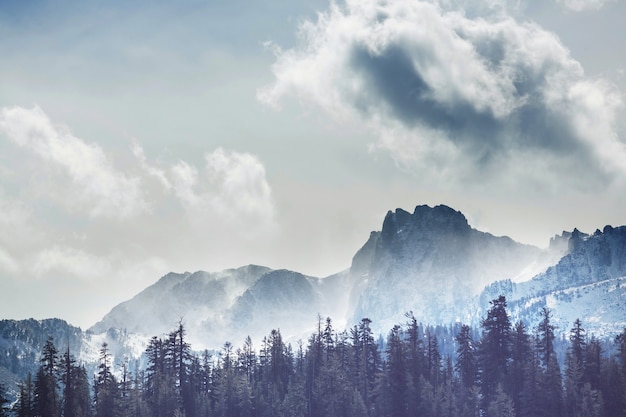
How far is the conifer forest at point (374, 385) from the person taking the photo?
327 feet

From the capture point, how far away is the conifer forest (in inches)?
3920

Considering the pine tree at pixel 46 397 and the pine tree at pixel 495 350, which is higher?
the pine tree at pixel 495 350

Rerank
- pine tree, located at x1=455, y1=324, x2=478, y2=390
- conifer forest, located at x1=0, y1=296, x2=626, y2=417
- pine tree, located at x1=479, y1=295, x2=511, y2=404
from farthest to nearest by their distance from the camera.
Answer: pine tree, located at x1=455, y1=324, x2=478, y2=390 → pine tree, located at x1=479, y1=295, x2=511, y2=404 → conifer forest, located at x1=0, y1=296, x2=626, y2=417

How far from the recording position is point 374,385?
366ft

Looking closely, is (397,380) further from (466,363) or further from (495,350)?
(495,350)

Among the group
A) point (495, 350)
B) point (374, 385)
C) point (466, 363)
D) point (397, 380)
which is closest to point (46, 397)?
point (374, 385)

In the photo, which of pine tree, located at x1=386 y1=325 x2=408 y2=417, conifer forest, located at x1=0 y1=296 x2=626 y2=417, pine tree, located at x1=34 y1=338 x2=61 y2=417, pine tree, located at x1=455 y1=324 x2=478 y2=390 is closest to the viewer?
pine tree, located at x1=34 y1=338 x2=61 y2=417

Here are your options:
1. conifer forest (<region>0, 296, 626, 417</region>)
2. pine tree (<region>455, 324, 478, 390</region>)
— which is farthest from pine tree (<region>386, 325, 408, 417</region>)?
pine tree (<region>455, 324, 478, 390</region>)

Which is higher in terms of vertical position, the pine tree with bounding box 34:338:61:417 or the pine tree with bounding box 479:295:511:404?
the pine tree with bounding box 479:295:511:404

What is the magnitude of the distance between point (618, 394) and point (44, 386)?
7570cm

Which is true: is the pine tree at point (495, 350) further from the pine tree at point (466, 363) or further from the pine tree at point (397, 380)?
the pine tree at point (397, 380)

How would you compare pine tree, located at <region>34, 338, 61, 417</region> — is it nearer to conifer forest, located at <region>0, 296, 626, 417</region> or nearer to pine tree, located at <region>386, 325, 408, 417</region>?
conifer forest, located at <region>0, 296, 626, 417</region>

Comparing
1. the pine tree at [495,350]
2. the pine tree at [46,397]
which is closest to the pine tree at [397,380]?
the pine tree at [495,350]

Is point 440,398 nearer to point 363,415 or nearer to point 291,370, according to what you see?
point 363,415
